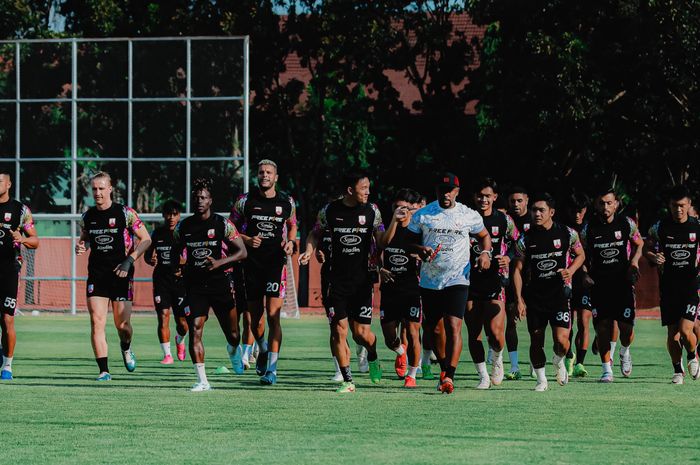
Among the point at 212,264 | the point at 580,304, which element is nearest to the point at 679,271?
the point at 580,304

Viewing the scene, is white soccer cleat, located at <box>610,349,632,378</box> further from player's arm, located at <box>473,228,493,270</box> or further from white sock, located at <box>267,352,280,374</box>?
white sock, located at <box>267,352,280,374</box>

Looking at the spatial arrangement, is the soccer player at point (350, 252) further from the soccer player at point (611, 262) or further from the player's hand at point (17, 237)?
the player's hand at point (17, 237)

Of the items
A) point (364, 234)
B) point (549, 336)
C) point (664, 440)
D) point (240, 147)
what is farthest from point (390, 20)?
point (664, 440)

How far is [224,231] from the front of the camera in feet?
43.7

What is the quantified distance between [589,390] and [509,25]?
2619 cm

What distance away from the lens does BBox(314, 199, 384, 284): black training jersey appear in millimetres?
13312

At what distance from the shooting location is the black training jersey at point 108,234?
47.1ft

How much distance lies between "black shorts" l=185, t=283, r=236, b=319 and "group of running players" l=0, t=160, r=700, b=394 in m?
0.02

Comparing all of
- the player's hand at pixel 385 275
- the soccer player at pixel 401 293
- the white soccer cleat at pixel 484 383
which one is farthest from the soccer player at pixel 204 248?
the white soccer cleat at pixel 484 383

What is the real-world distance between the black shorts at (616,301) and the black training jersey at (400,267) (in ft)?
7.36

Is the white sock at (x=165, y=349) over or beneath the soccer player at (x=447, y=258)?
beneath

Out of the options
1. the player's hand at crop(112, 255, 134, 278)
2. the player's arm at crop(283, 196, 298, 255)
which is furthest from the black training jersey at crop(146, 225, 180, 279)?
the player's hand at crop(112, 255, 134, 278)

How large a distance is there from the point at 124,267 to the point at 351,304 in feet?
7.90

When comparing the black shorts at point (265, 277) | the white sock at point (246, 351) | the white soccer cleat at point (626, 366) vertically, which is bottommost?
the white soccer cleat at point (626, 366)
